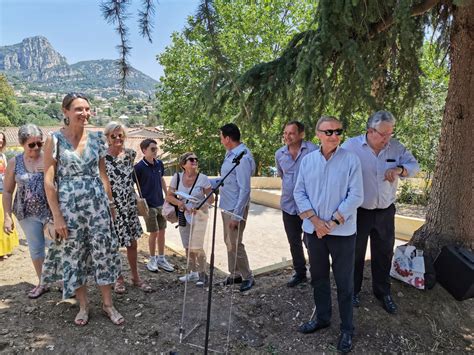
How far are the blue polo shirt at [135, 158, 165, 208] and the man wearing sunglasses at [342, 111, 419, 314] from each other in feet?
7.35

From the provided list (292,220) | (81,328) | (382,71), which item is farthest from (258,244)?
(81,328)

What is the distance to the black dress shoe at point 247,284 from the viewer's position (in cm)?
384

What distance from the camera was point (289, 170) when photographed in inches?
148

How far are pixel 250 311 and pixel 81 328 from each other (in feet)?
4.72

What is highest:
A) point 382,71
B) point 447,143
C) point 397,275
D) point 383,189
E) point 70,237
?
point 382,71

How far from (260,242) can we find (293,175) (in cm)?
409

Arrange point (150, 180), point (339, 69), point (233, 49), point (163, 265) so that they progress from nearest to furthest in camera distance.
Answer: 1. point (339, 69)
2. point (150, 180)
3. point (163, 265)
4. point (233, 49)

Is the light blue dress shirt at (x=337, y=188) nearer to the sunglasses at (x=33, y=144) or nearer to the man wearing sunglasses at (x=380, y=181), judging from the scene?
the man wearing sunglasses at (x=380, y=181)

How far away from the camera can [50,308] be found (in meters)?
3.26

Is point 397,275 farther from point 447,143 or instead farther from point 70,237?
point 70,237

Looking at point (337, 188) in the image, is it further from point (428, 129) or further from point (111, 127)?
point (428, 129)

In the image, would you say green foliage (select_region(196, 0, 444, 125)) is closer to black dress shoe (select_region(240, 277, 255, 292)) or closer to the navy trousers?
the navy trousers

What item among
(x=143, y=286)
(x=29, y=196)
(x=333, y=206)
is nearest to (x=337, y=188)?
(x=333, y=206)

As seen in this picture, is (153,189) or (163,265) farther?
(163,265)
